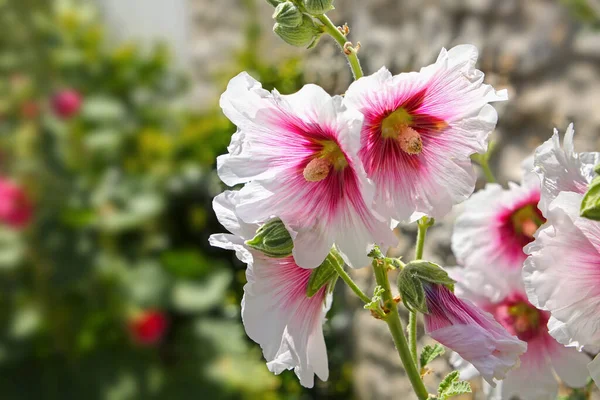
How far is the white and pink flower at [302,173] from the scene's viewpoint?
1.17 feet

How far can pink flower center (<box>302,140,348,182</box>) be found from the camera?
0.40 m

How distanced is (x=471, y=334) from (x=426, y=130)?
14 centimetres

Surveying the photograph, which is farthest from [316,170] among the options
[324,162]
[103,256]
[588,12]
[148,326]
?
[103,256]

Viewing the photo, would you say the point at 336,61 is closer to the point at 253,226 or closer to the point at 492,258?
the point at 492,258

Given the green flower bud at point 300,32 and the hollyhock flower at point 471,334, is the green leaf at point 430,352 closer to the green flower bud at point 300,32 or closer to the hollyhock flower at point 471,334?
the hollyhock flower at point 471,334

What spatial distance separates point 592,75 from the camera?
110 centimetres

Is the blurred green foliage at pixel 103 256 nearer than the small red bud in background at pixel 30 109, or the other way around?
the blurred green foliage at pixel 103 256

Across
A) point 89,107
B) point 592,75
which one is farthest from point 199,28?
point 592,75

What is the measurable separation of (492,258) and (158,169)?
165cm

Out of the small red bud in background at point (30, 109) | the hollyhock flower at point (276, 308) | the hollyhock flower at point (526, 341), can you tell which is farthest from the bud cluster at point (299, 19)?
the small red bud in background at point (30, 109)

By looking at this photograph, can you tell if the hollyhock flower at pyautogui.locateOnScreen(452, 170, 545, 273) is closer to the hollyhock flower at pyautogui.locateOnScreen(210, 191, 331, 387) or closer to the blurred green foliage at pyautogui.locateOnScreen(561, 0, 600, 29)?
the hollyhock flower at pyautogui.locateOnScreen(210, 191, 331, 387)

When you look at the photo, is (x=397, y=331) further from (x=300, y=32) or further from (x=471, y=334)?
(x=300, y=32)

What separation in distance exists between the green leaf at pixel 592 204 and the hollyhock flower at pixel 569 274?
0.14 feet

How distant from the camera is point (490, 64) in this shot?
120 cm
